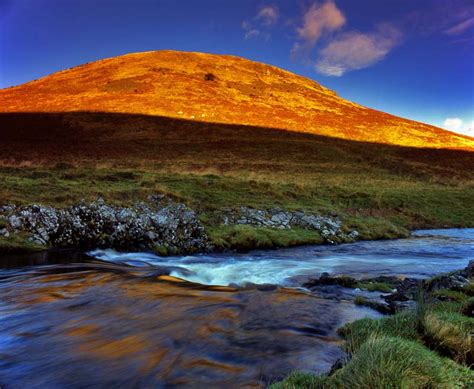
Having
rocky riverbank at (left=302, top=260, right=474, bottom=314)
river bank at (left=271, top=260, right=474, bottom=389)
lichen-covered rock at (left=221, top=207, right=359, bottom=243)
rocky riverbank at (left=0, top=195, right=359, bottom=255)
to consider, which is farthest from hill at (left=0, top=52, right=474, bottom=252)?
river bank at (left=271, top=260, right=474, bottom=389)

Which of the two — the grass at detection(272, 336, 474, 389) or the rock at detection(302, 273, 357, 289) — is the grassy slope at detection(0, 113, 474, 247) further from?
the grass at detection(272, 336, 474, 389)

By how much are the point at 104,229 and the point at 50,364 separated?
929cm

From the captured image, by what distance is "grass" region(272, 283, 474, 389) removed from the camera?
4168mm

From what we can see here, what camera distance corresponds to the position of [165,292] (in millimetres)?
9781

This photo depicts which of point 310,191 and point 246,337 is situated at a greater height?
Answer: point 310,191

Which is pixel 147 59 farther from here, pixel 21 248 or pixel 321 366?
pixel 321 366

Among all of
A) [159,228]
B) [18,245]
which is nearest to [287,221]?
[159,228]

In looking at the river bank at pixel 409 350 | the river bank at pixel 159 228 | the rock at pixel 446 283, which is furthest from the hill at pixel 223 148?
the river bank at pixel 409 350

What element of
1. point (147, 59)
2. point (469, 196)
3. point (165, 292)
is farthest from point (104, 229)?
point (147, 59)

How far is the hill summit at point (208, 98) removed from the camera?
56.6 m

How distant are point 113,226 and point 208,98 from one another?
167 ft

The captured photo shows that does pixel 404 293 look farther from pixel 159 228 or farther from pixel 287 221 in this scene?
pixel 287 221

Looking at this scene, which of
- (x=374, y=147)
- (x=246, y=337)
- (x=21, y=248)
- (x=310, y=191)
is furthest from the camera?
(x=374, y=147)

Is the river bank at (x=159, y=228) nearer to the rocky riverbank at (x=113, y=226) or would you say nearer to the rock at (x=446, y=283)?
the rocky riverbank at (x=113, y=226)
